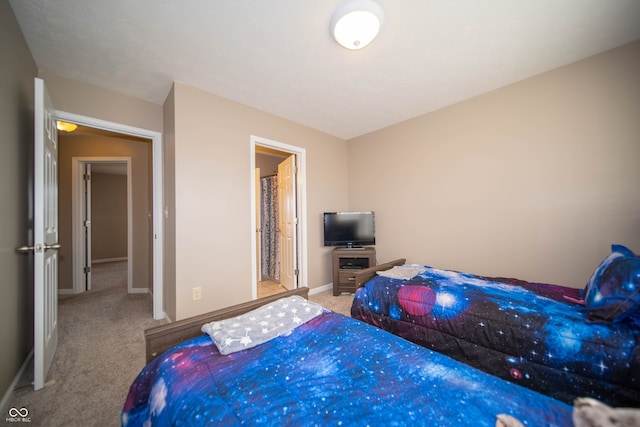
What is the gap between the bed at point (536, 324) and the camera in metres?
1.10

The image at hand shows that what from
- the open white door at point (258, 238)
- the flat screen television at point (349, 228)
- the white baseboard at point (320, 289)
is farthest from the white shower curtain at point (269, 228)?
the flat screen television at point (349, 228)

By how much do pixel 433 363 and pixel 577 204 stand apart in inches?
88.0

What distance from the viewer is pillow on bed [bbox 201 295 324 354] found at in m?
1.03

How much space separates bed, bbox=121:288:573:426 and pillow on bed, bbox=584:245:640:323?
829 mm

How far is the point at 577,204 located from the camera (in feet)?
6.68

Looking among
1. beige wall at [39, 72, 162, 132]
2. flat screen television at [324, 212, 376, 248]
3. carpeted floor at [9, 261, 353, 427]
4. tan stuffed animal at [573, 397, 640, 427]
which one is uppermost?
beige wall at [39, 72, 162, 132]

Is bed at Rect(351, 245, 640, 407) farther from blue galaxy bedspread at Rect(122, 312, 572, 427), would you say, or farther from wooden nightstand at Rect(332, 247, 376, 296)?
wooden nightstand at Rect(332, 247, 376, 296)

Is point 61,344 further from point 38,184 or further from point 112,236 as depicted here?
point 112,236

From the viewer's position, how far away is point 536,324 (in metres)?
1.30

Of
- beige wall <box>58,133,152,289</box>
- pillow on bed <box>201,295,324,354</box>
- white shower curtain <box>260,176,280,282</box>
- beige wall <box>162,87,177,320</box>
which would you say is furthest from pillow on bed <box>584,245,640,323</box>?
beige wall <box>58,133,152,289</box>

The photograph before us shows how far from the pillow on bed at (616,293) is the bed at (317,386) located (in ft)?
2.72

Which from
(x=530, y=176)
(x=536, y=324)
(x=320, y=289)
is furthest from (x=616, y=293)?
(x=320, y=289)

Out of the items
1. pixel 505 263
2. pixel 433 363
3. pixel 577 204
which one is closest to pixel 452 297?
pixel 433 363

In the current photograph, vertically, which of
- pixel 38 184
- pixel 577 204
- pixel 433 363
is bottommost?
pixel 433 363
